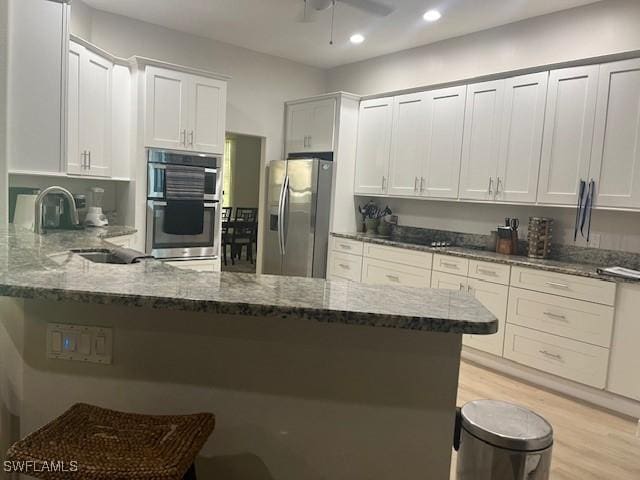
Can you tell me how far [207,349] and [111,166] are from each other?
11.2 feet

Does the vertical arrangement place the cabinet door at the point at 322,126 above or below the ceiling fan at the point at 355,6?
below

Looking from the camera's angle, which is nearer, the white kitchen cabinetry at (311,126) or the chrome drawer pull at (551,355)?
the chrome drawer pull at (551,355)

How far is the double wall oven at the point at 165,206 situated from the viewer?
436 cm

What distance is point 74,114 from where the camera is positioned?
364 cm

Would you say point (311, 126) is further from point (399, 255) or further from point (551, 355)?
point (551, 355)

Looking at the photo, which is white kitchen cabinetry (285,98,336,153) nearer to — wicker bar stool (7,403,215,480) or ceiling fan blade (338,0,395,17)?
ceiling fan blade (338,0,395,17)

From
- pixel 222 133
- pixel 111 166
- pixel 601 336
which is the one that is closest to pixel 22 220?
pixel 111 166

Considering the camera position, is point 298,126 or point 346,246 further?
point 298,126

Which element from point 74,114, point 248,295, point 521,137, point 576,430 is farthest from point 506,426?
point 74,114

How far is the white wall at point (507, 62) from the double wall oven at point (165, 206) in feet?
5.81

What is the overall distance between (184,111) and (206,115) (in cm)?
23

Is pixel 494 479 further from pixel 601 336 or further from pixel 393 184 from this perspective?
pixel 393 184

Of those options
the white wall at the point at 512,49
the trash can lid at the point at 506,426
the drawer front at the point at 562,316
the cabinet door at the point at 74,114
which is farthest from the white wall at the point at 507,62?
the cabinet door at the point at 74,114

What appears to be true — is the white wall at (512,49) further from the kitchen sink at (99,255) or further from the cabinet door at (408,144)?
the kitchen sink at (99,255)
